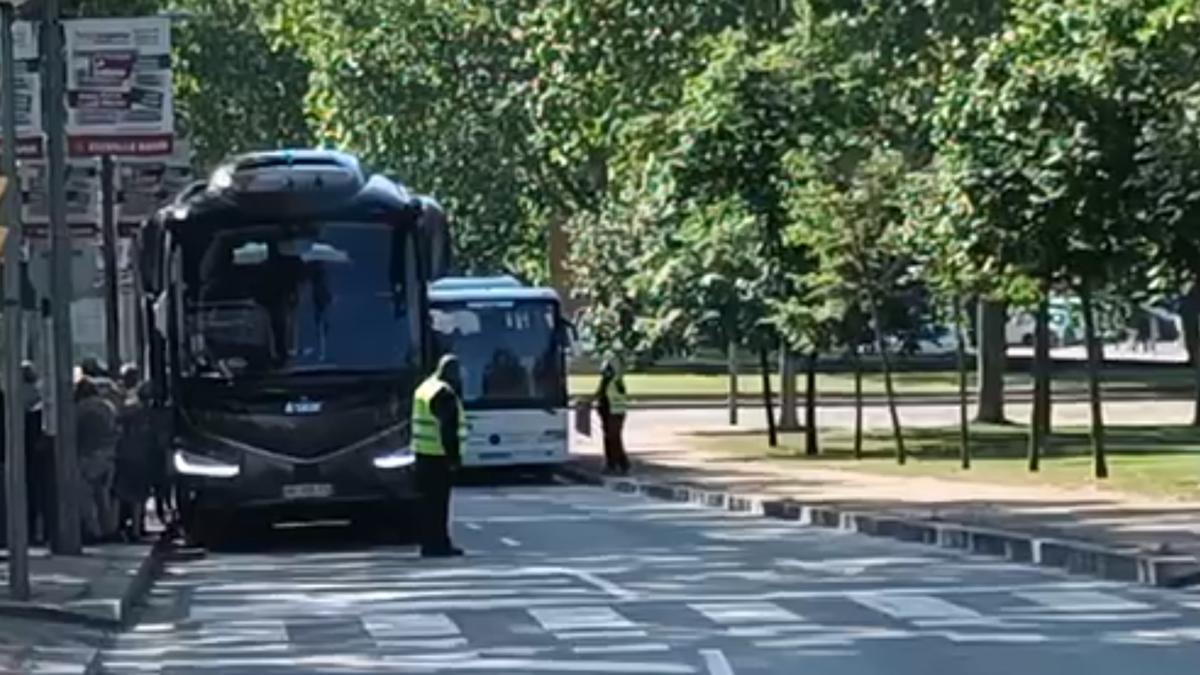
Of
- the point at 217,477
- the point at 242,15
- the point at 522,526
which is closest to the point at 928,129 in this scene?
the point at 522,526

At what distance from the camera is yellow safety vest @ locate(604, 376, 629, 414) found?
4466 centimetres

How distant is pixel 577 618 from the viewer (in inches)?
798

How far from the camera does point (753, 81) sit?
140 feet

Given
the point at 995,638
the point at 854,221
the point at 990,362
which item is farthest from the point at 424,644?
the point at 990,362

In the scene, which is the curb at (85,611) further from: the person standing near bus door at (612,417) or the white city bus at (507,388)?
the white city bus at (507,388)

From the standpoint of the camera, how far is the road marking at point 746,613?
1986 cm

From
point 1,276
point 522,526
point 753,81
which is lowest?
point 522,526

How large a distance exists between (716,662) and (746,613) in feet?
10.9

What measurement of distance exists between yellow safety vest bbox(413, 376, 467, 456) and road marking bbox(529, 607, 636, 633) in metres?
5.96

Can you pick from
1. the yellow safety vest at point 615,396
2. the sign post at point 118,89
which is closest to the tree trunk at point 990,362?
the yellow safety vest at point 615,396

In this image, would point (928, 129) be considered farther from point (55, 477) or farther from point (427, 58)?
point (427, 58)

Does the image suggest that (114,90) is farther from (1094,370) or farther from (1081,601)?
(1094,370)

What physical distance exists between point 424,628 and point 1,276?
3.78 meters

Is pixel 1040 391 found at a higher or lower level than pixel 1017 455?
higher
